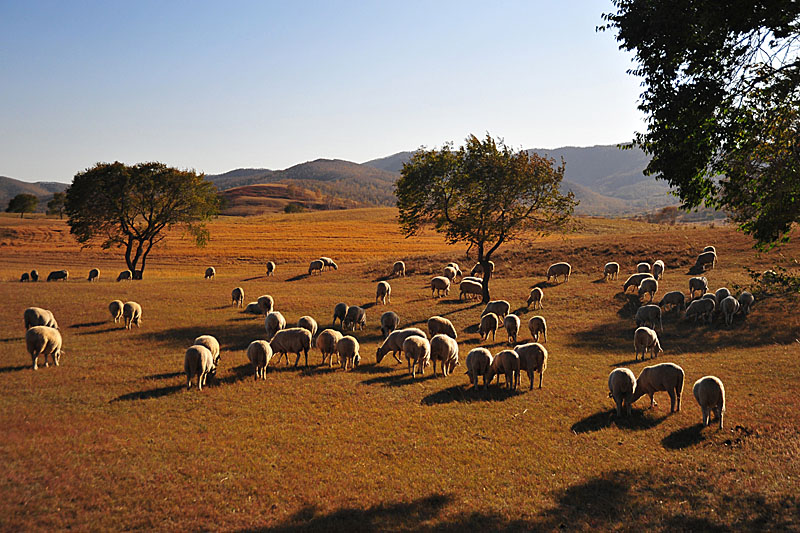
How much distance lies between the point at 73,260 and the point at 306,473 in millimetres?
65965

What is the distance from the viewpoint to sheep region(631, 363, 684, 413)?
12.7 meters

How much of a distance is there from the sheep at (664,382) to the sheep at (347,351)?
370 inches

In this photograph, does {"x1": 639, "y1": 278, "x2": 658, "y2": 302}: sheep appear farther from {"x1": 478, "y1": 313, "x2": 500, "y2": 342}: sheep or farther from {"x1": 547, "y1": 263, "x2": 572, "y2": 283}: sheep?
{"x1": 478, "y1": 313, "x2": 500, "y2": 342}: sheep

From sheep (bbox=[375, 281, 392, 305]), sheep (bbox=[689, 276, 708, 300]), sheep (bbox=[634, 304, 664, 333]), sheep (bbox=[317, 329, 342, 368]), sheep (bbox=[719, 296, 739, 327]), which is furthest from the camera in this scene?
sheep (bbox=[375, 281, 392, 305])

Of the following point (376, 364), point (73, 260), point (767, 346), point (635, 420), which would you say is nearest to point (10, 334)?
point (376, 364)

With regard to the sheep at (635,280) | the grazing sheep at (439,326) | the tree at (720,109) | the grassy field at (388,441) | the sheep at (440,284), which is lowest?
the grassy field at (388,441)

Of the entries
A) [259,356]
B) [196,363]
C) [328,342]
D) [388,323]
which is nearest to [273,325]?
[328,342]

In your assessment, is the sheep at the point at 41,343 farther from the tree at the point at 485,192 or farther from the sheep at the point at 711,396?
the tree at the point at 485,192

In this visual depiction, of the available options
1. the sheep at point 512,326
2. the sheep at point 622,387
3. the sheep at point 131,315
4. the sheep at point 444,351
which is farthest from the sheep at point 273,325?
the sheep at point 622,387

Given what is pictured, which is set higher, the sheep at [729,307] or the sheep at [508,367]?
the sheep at [729,307]

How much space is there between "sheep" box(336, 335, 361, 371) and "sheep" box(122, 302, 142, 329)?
13285 millimetres

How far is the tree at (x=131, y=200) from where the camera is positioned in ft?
155

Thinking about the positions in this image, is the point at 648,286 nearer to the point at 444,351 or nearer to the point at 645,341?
the point at 645,341

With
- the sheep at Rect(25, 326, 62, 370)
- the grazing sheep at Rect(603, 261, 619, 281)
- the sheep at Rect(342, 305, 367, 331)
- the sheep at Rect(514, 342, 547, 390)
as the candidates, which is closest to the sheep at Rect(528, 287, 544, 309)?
the grazing sheep at Rect(603, 261, 619, 281)
